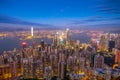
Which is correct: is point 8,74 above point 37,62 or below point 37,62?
below

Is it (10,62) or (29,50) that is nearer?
(10,62)

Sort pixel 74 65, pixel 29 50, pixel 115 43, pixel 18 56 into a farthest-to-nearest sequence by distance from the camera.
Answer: pixel 115 43
pixel 29 50
pixel 18 56
pixel 74 65

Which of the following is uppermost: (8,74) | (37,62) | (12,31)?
(12,31)

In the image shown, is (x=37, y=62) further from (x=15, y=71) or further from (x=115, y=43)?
(x=115, y=43)

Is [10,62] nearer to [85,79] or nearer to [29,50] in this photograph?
[29,50]

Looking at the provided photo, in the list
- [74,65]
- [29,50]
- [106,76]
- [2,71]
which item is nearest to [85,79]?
[106,76]

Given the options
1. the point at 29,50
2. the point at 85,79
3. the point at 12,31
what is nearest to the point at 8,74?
the point at 12,31

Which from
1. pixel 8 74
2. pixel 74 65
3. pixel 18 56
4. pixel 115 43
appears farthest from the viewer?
pixel 115 43

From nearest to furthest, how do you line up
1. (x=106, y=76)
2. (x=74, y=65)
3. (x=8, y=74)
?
(x=106, y=76)
(x=8, y=74)
(x=74, y=65)

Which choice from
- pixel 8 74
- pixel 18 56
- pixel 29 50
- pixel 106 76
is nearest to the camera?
pixel 106 76
